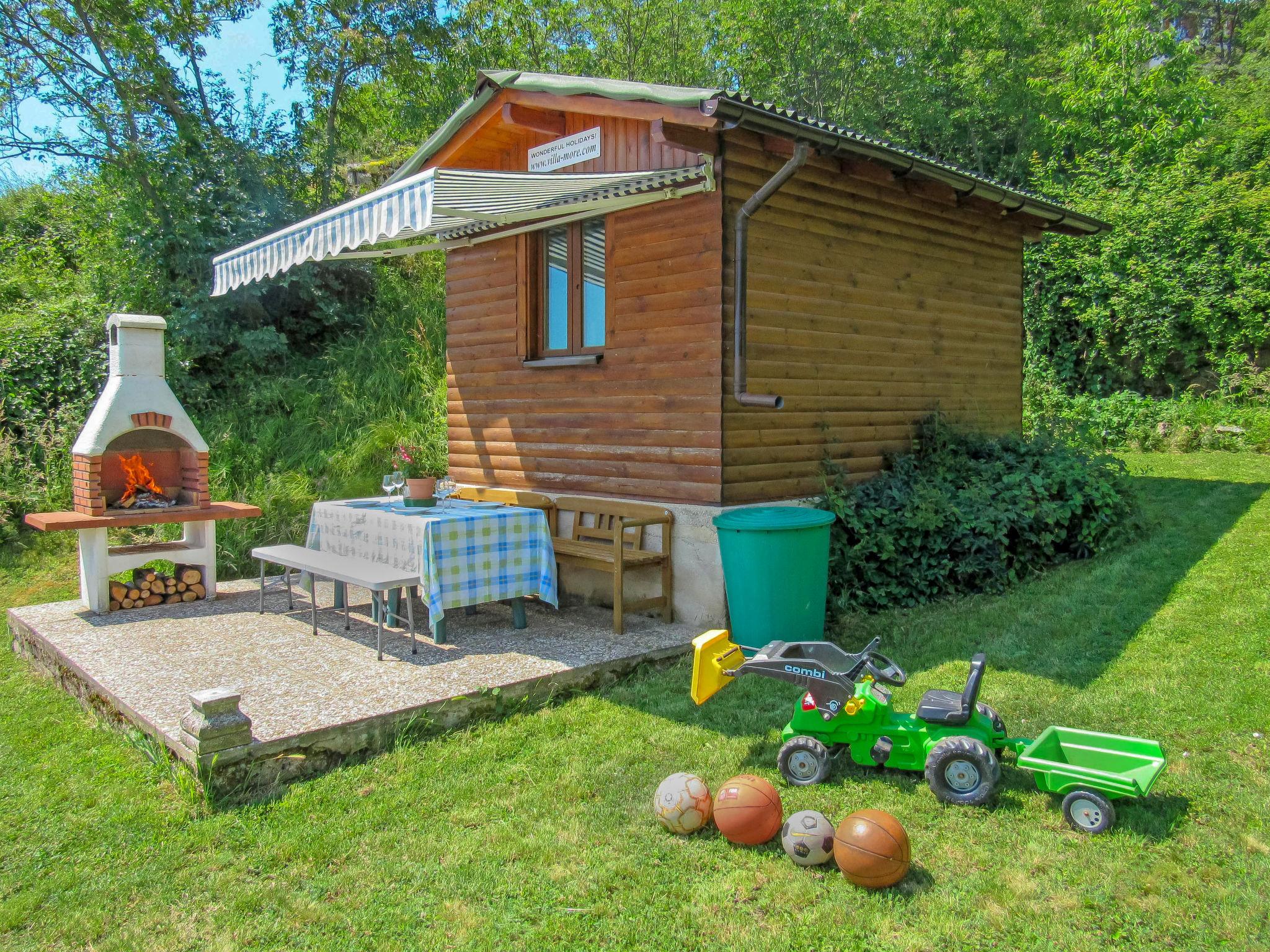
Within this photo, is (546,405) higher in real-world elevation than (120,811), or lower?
higher

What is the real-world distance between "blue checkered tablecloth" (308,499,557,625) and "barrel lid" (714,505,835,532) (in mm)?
1324

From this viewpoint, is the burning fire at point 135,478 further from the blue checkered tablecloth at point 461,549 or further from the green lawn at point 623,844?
the green lawn at point 623,844

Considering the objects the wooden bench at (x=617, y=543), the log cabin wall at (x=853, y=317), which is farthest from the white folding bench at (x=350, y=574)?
the log cabin wall at (x=853, y=317)

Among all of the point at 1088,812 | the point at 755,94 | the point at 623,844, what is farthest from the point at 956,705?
the point at 755,94

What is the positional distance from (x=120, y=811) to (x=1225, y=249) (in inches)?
721

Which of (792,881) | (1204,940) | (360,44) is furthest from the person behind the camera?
(360,44)

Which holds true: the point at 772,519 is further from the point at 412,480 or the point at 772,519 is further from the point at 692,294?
the point at 412,480

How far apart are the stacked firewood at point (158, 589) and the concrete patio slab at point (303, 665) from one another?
12cm

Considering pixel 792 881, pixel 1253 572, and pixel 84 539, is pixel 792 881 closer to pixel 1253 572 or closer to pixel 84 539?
pixel 1253 572

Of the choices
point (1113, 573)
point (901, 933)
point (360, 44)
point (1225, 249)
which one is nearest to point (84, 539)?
point (901, 933)

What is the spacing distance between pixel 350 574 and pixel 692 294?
3080mm

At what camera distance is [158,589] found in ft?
24.1

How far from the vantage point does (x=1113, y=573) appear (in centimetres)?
731

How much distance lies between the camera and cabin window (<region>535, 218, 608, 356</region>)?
7266 millimetres
